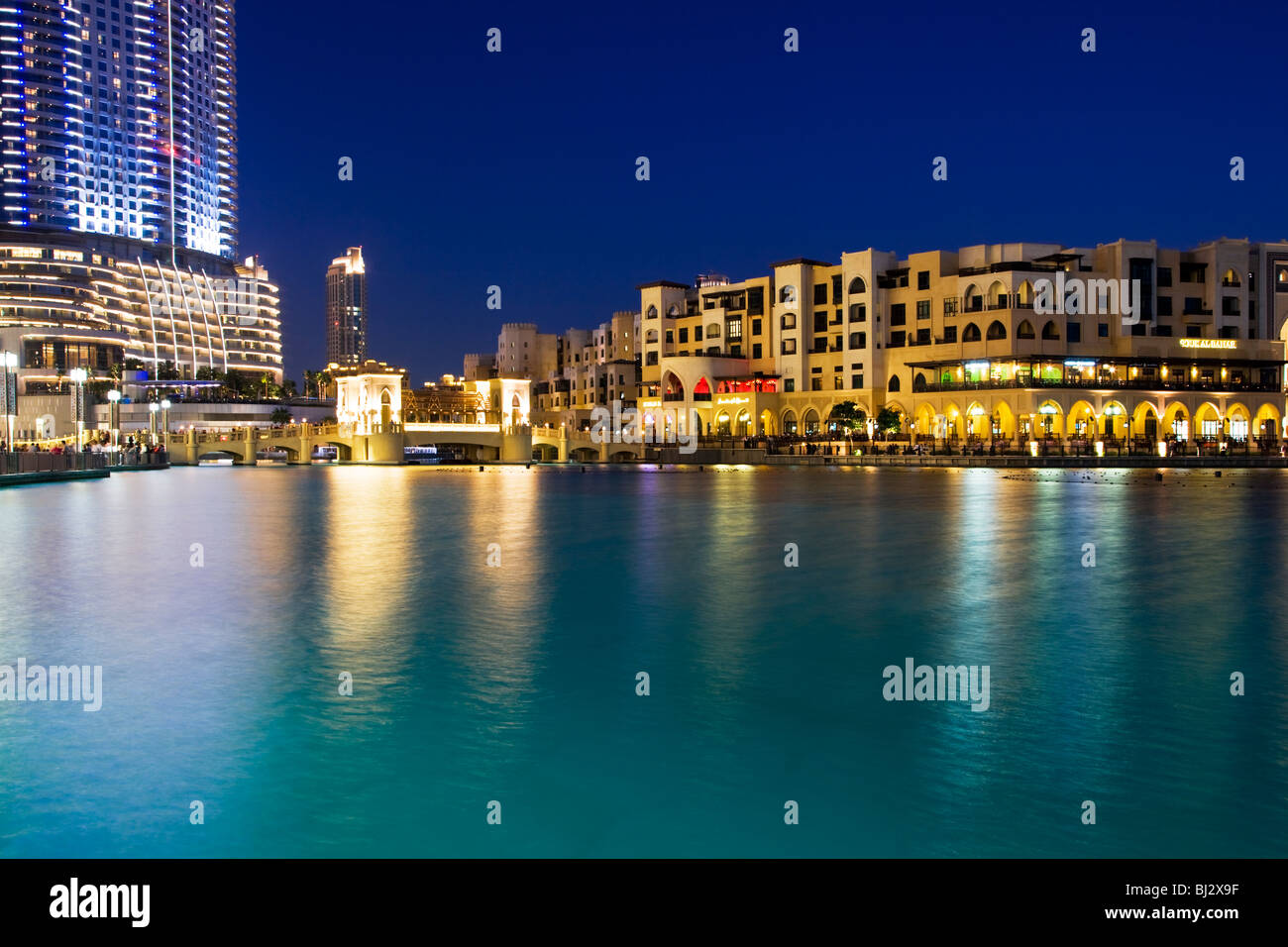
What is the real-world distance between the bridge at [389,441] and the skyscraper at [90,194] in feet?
144

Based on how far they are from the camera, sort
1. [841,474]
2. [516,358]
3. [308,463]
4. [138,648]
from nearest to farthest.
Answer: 1. [138,648]
2. [841,474]
3. [308,463]
4. [516,358]

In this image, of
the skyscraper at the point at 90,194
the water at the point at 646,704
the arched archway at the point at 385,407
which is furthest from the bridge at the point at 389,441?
the water at the point at 646,704

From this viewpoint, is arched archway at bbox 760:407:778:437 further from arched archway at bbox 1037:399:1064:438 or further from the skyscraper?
the skyscraper

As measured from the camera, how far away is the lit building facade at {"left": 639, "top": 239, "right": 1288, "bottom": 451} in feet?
310

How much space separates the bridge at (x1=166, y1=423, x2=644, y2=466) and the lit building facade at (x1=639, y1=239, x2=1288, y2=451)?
33.8 metres

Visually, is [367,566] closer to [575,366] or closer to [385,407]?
[385,407]

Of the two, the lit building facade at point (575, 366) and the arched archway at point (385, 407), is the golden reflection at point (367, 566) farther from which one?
the lit building facade at point (575, 366)

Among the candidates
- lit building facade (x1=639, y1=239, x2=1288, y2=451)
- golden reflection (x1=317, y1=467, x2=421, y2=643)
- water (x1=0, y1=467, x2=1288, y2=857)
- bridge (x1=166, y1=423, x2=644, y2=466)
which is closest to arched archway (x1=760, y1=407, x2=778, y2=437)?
lit building facade (x1=639, y1=239, x2=1288, y2=451)

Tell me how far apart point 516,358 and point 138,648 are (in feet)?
522

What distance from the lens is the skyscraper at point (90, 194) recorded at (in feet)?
550

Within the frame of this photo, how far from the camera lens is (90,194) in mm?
183375
